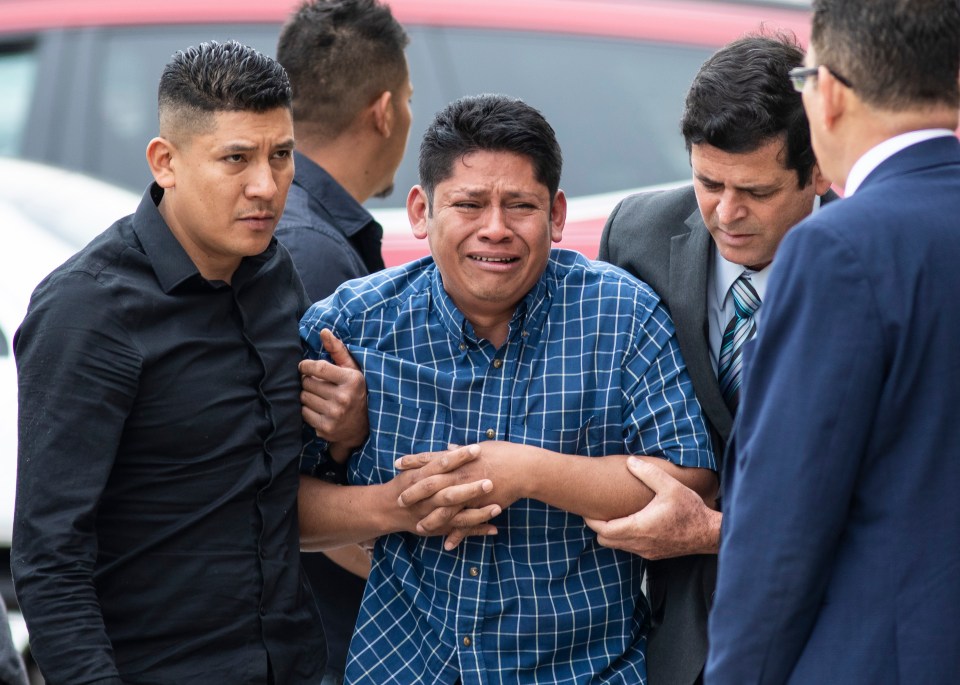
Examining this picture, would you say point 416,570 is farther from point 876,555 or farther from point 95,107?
point 95,107

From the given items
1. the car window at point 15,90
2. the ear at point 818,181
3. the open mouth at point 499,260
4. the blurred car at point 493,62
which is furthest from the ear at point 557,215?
the car window at point 15,90

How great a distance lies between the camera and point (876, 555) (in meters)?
1.84

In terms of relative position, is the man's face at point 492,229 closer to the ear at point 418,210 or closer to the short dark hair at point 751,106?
the ear at point 418,210

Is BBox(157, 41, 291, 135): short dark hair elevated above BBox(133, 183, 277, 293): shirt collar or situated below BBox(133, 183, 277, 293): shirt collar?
above

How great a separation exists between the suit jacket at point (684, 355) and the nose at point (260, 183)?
0.77 meters

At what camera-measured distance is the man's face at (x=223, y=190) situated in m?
2.42

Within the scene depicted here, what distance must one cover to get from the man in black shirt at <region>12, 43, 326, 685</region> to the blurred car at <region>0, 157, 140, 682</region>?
155 cm

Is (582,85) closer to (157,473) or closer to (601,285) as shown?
(601,285)

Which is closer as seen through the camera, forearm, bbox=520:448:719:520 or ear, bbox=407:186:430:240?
forearm, bbox=520:448:719:520

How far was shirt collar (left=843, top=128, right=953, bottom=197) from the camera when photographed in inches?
74.0

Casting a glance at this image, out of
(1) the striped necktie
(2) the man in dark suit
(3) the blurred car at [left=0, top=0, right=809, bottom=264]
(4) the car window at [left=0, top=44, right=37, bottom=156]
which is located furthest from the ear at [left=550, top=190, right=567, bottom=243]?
(4) the car window at [left=0, top=44, right=37, bottom=156]

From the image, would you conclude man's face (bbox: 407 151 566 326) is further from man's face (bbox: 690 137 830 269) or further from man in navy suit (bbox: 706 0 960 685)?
man in navy suit (bbox: 706 0 960 685)

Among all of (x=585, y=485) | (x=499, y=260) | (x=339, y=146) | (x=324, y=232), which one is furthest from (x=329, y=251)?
(x=585, y=485)

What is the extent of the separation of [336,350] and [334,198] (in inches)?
30.6
